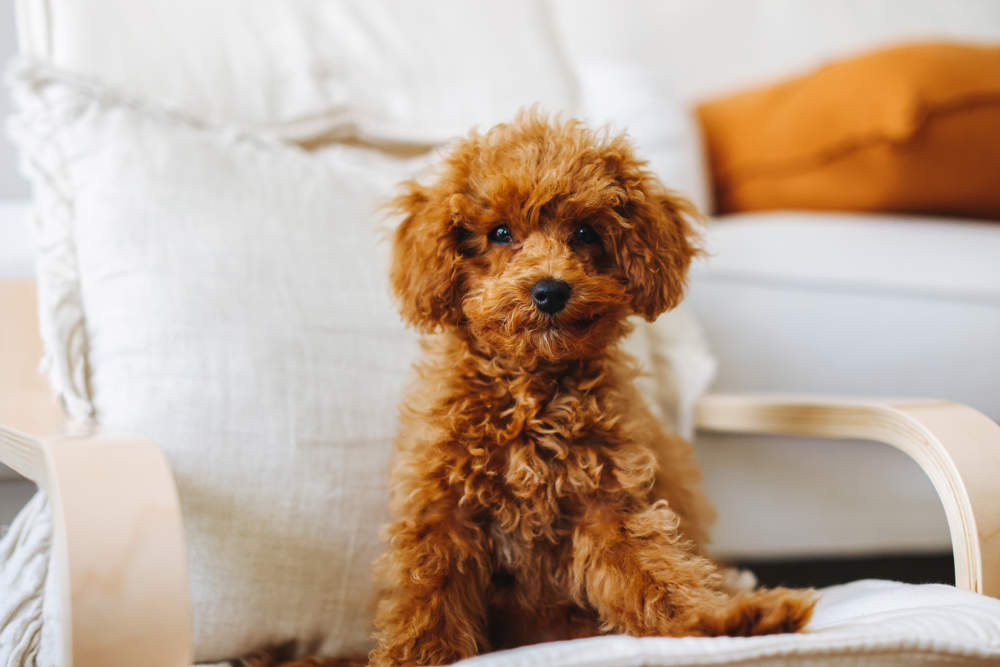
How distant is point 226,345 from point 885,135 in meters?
1.42

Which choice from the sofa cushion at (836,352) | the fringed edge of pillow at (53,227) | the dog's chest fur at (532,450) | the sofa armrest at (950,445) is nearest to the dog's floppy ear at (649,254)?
the dog's chest fur at (532,450)

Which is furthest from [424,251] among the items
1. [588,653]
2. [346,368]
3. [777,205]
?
[777,205]

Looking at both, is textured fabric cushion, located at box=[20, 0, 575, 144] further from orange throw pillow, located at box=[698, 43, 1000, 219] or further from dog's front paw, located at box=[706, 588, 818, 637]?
dog's front paw, located at box=[706, 588, 818, 637]

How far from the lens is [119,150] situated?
1258mm

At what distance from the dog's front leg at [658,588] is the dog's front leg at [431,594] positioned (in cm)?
14

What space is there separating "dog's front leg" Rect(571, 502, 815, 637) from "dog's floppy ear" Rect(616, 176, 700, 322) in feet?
0.92

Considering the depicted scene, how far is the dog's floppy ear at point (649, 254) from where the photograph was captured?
110 cm

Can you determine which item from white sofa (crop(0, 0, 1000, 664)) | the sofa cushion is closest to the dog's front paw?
white sofa (crop(0, 0, 1000, 664))

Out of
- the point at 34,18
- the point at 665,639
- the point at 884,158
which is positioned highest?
the point at 34,18

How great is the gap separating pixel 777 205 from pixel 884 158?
0.27m

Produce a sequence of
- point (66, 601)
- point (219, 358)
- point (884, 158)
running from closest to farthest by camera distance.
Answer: point (66, 601), point (219, 358), point (884, 158)

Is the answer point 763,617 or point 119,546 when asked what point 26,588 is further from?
point 763,617

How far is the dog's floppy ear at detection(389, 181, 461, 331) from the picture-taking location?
108cm

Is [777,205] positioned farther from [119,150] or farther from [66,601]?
[66,601]
